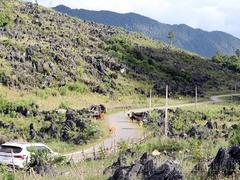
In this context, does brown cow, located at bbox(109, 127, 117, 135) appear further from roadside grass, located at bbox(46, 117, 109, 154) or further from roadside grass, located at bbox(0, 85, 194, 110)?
roadside grass, located at bbox(0, 85, 194, 110)

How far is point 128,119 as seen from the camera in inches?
2140

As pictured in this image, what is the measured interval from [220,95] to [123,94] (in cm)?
2820

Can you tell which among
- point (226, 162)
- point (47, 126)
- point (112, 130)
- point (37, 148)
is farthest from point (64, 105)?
point (226, 162)

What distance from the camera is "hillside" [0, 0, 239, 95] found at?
241 ft

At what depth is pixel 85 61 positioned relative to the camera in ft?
288

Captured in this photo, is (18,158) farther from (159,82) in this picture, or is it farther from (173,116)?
(159,82)

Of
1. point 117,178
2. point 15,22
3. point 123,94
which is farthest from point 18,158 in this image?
point 15,22

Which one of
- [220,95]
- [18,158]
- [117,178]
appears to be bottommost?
[220,95]

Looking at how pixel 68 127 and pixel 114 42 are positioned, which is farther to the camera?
pixel 114 42

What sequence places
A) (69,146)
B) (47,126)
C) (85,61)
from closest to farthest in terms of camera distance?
(69,146), (47,126), (85,61)

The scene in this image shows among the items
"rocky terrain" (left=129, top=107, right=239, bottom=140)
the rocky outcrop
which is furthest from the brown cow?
the rocky outcrop

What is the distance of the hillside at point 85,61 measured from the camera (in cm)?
7338

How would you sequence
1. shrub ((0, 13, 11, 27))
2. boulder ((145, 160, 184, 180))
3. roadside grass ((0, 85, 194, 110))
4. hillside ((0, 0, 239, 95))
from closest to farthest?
boulder ((145, 160, 184, 180)), roadside grass ((0, 85, 194, 110)), hillside ((0, 0, 239, 95)), shrub ((0, 13, 11, 27))

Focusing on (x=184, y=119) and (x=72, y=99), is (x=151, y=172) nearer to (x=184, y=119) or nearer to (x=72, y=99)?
(x=184, y=119)
